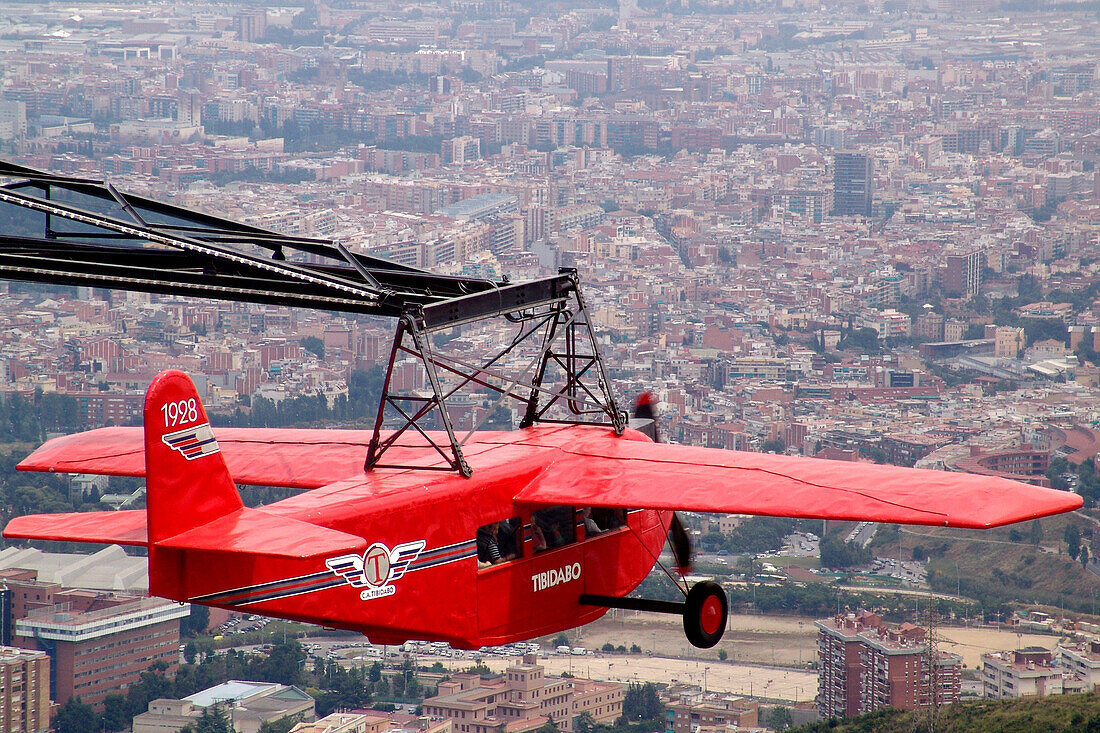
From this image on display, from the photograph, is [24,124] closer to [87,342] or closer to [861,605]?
[87,342]

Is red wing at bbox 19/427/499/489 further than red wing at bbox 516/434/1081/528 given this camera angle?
Yes

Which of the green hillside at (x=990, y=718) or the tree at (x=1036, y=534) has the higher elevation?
the green hillside at (x=990, y=718)

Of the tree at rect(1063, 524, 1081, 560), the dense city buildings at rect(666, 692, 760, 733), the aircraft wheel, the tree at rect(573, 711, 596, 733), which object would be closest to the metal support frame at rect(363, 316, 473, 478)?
the aircraft wheel

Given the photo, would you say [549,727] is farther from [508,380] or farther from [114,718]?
[508,380]

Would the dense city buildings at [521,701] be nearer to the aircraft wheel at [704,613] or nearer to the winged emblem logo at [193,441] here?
the aircraft wheel at [704,613]

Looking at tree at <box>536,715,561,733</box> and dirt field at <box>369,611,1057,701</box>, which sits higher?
tree at <box>536,715,561,733</box>

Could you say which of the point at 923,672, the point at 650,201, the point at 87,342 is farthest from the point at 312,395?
the point at 650,201

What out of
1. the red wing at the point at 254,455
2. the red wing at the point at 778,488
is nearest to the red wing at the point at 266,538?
the red wing at the point at 778,488

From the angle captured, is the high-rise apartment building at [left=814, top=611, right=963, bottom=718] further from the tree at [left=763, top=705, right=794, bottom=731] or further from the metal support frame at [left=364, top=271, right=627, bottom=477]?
the metal support frame at [left=364, top=271, right=627, bottom=477]

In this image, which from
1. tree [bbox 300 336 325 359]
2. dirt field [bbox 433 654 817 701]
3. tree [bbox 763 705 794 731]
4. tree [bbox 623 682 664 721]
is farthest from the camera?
tree [bbox 300 336 325 359]
